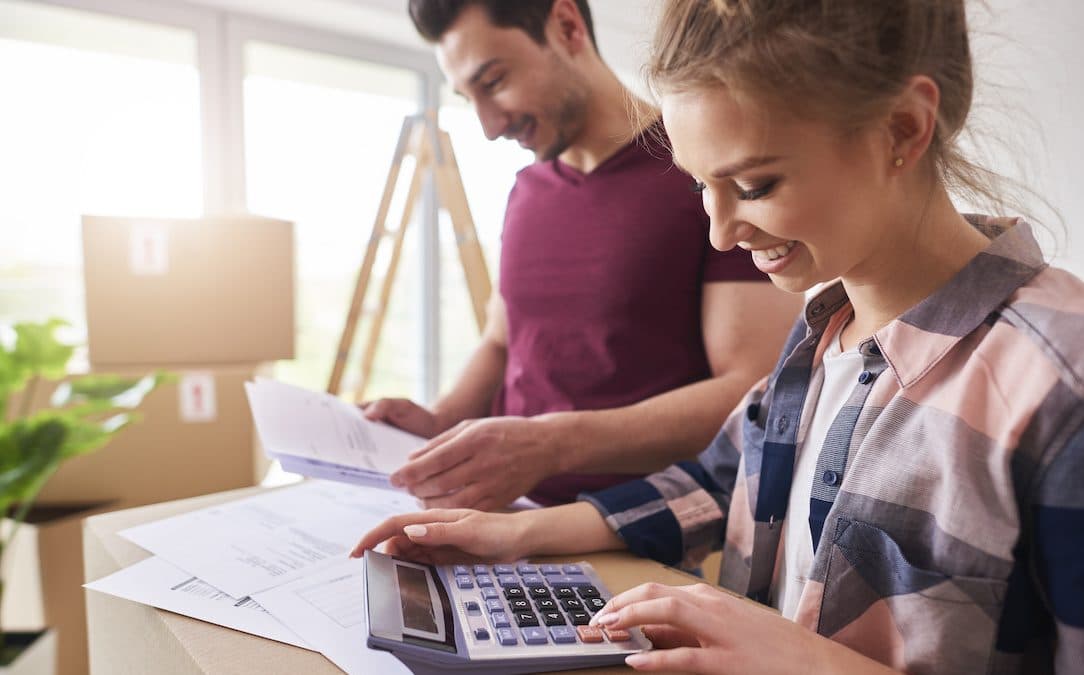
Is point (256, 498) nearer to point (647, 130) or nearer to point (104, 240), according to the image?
point (647, 130)

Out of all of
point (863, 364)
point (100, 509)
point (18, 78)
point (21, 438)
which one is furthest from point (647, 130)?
point (18, 78)

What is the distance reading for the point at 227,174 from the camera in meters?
2.24

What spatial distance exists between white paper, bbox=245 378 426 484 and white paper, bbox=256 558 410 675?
0.10 m

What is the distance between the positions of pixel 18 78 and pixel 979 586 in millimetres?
2395

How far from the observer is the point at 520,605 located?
1.68 feet

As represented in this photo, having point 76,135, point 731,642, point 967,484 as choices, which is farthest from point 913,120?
point 76,135

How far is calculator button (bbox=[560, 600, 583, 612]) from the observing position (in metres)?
0.52

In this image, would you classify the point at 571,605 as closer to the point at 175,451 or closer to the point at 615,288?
the point at 615,288

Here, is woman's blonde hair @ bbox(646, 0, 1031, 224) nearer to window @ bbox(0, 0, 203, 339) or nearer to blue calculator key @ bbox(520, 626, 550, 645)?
blue calculator key @ bbox(520, 626, 550, 645)

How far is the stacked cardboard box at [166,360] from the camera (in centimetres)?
152

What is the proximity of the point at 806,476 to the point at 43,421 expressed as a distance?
81cm

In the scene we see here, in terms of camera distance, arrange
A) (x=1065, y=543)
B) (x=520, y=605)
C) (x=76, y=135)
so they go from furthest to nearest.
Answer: (x=76, y=135) → (x=520, y=605) → (x=1065, y=543)

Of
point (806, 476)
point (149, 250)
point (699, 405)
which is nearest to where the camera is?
point (806, 476)

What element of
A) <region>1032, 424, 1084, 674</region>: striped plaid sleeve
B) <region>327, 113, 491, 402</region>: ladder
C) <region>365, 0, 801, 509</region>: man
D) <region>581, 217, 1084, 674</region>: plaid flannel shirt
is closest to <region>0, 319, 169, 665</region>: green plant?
<region>365, 0, 801, 509</region>: man
